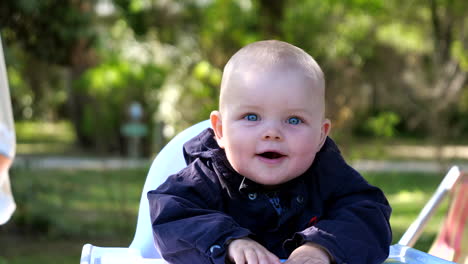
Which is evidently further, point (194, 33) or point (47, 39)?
point (194, 33)

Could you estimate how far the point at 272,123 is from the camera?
1.70 m

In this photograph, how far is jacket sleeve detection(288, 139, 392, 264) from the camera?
5.50ft

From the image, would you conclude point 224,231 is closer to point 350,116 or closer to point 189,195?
point 189,195

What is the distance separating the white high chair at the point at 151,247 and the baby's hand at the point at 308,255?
0.32 metres

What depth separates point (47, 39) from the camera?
562cm

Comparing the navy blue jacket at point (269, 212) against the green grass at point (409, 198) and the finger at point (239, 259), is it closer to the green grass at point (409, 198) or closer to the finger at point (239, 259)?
the finger at point (239, 259)

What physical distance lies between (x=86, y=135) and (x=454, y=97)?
697 centimetres

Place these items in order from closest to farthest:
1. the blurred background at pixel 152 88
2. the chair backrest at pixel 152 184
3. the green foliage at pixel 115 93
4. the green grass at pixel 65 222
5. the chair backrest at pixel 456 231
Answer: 1. the chair backrest at pixel 152 184
2. the chair backrest at pixel 456 231
3. the green grass at pixel 65 222
4. the blurred background at pixel 152 88
5. the green foliage at pixel 115 93

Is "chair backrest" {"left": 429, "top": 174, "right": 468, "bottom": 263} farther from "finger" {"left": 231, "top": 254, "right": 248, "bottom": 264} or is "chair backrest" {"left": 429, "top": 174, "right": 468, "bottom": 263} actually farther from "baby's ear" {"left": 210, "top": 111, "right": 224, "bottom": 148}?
"finger" {"left": 231, "top": 254, "right": 248, "bottom": 264}

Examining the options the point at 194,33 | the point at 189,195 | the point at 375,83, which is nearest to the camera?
the point at 189,195

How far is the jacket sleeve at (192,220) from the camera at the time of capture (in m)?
1.64

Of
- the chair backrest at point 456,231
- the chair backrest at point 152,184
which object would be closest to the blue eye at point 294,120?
the chair backrest at point 152,184

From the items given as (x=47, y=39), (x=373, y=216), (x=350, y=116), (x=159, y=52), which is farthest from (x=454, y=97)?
(x=373, y=216)

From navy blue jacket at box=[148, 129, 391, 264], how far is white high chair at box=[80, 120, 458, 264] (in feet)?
0.52
